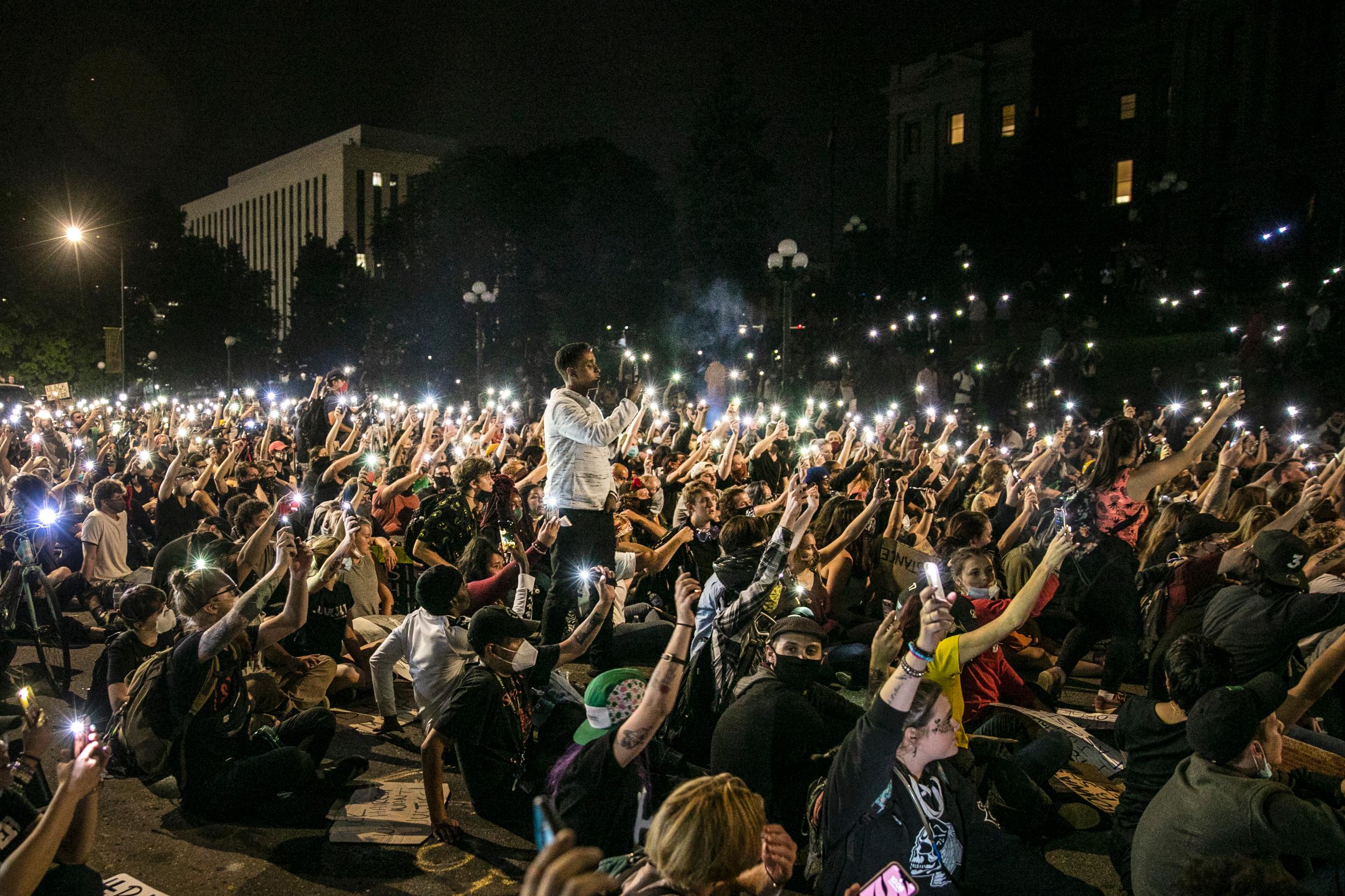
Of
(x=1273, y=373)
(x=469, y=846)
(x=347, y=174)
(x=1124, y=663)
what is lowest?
(x=469, y=846)

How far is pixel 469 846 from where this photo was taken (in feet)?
16.3

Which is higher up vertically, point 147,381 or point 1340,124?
point 1340,124

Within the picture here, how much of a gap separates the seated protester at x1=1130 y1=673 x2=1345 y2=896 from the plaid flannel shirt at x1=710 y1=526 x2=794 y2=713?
6.40 ft

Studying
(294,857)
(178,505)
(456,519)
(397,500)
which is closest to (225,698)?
(294,857)

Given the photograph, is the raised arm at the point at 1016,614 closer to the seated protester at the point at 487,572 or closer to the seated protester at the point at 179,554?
the seated protester at the point at 487,572

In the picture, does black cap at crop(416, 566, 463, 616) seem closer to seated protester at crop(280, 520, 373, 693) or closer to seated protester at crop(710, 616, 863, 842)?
seated protester at crop(280, 520, 373, 693)

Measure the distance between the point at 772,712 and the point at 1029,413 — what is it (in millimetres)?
19114

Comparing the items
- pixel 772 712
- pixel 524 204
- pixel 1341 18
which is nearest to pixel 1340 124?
pixel 1341 18

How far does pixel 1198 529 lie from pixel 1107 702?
138 centimetres

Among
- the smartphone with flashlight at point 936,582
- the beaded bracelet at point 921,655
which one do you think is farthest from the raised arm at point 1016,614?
the beaded bracelet at point 921,655

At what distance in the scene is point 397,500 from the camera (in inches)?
395

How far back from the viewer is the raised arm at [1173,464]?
21.5ft

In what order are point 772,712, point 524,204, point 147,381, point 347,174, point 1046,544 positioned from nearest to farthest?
point 772,712
point 1046,544
point 524,204
point 147,381
point 347,174

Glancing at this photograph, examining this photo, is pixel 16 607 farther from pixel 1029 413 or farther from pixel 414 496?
pixel 1029 413
